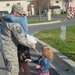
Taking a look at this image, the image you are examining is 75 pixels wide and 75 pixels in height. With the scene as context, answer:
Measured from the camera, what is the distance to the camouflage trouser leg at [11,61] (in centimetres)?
652

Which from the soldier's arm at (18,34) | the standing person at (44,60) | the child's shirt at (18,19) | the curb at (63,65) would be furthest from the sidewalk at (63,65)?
the soldier's arm at (18,34)

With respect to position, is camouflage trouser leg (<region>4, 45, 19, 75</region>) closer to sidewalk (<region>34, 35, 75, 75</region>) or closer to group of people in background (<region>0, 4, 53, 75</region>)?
group of people in background (<region>0, 4, 53, 75</region>)

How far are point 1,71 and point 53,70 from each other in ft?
5.04

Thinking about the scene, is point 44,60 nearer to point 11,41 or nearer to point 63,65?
point 11,41

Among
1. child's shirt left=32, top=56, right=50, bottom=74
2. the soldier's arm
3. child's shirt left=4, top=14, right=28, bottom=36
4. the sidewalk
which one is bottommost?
the sidewalk

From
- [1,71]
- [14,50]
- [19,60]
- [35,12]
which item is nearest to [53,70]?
[1,71]

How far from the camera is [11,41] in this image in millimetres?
→ 6523

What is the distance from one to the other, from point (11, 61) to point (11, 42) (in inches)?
14.9

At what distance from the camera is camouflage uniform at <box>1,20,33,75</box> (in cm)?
641

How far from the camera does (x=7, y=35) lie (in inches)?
256

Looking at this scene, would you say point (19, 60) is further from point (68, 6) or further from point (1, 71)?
point (68, 6)

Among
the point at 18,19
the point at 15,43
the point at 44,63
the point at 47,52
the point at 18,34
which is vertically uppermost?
the point at 18,19

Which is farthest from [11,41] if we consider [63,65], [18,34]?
[63,65]

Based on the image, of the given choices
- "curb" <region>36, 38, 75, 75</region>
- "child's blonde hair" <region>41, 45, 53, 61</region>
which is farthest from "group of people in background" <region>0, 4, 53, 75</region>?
"curb" <region>36, 38, 75, 75</region>
